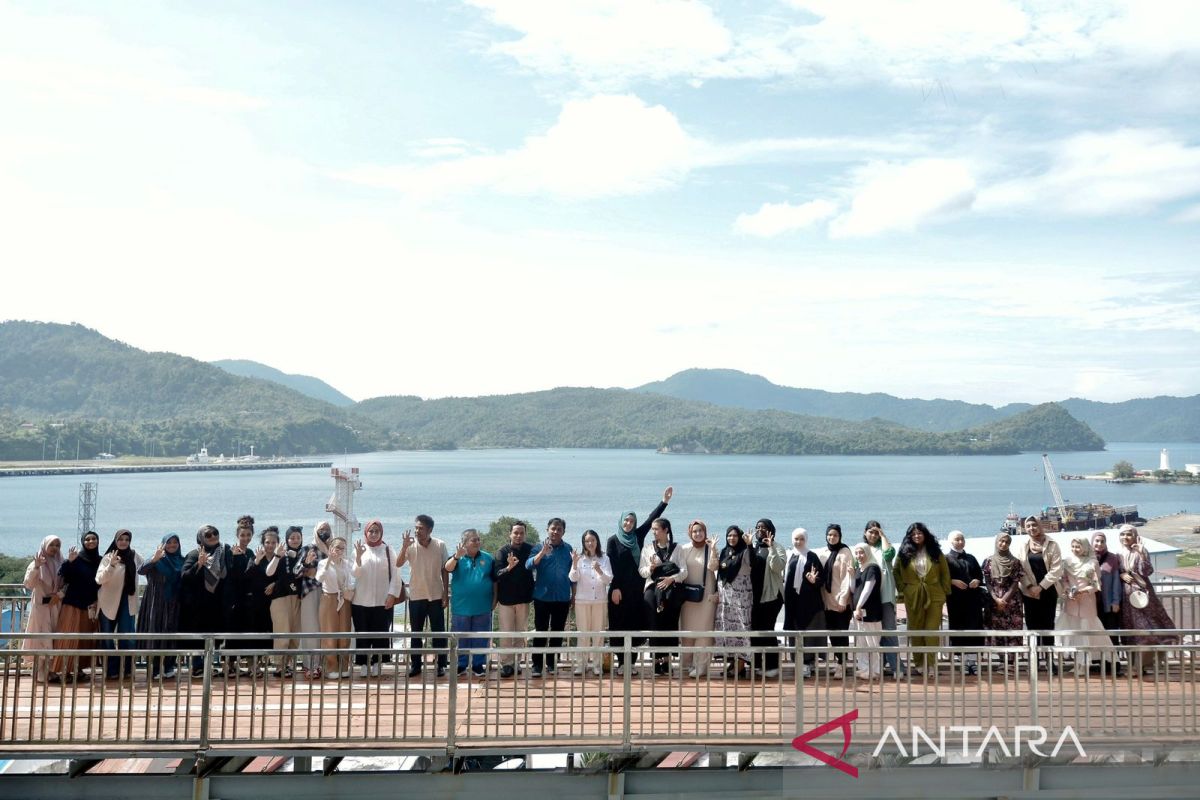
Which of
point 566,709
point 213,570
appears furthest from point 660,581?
point 213,570

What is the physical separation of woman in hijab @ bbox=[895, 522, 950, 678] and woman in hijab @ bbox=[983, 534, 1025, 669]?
2.01 ft

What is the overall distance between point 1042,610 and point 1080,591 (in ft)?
1.40

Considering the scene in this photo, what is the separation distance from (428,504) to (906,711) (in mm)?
128225

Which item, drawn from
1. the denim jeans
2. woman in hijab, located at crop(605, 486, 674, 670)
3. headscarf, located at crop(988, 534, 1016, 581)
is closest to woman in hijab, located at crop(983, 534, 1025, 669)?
Result: headscarf, located at crop(988, 534, 1016, 581)

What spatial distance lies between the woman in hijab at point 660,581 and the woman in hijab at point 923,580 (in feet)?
7.25

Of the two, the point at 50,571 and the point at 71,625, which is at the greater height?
the point at 50,571

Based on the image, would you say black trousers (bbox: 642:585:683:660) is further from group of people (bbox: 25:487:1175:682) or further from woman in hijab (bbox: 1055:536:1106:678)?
woman in hijab (bbox: 1055:536:1106:678)

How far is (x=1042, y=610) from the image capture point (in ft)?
32.5

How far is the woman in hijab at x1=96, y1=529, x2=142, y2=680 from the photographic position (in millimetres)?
9367

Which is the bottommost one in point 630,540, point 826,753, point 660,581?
Answer: point 826,753

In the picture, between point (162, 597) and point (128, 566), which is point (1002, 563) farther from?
point (128, 566)

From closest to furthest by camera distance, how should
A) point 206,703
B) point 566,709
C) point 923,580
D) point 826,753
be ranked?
point 206,703, point 826,753, point 566,709, point 923,580

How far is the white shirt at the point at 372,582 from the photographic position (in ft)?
31.7

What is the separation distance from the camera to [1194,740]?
7.28 metres
